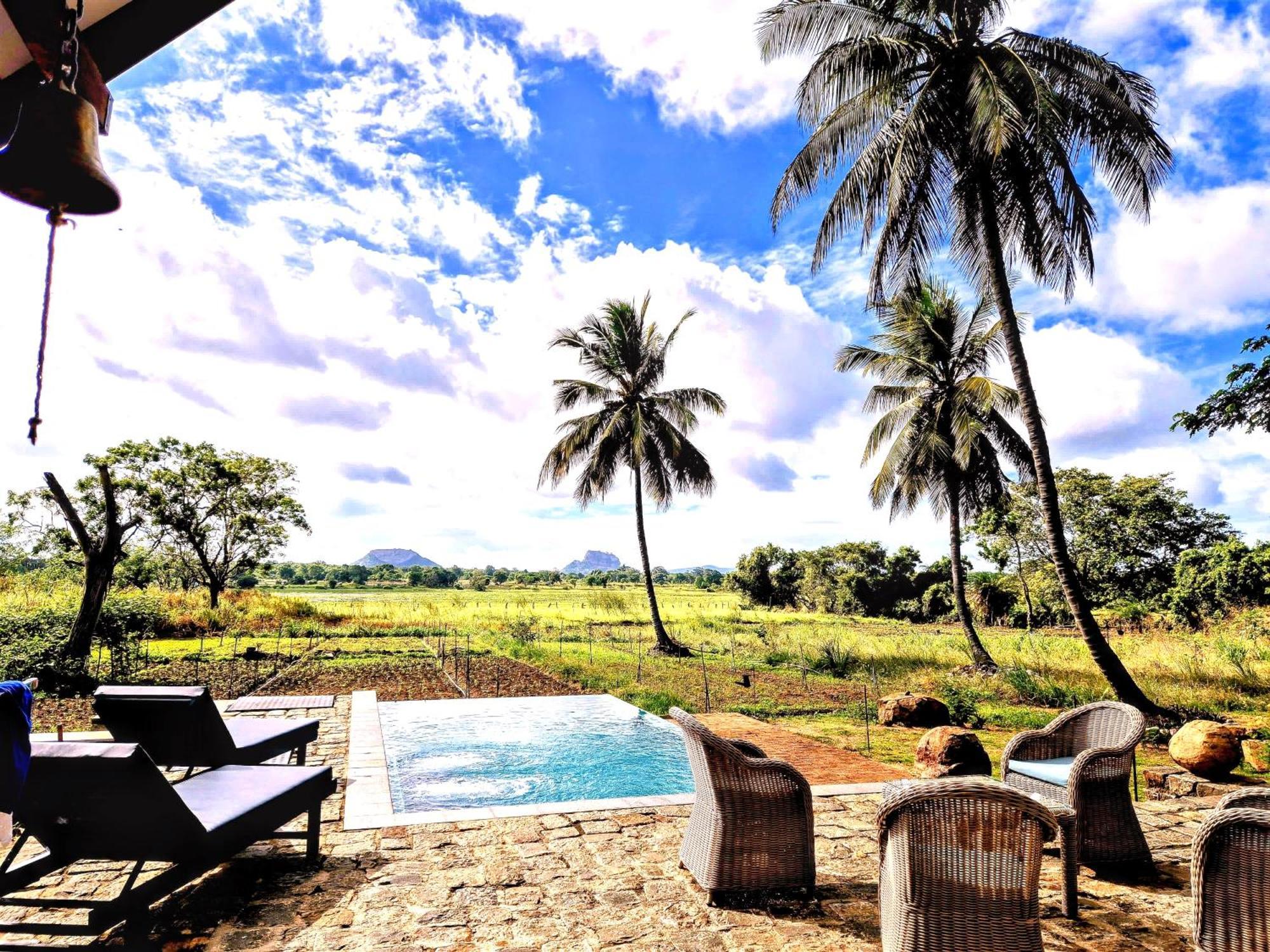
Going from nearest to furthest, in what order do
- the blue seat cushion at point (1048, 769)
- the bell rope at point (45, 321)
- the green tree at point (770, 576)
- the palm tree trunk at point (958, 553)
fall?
the bell rope at point (45, 321) < the blue seat cushion at point (1048, 769) < the palm tree trunk at point (958, 553) < the green tree at point (770, 576)

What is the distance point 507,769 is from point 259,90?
6.58 m

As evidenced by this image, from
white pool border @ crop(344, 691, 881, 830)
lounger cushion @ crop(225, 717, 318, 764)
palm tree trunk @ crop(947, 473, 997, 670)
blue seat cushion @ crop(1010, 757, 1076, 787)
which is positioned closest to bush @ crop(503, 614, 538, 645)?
palm tree trunk @ crop(947, 473, 997, 670)

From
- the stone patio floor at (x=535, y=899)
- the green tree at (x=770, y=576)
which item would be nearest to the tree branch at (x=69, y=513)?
the stone patio floor at (x=535, y=899)

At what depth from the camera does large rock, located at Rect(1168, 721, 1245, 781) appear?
19.0ft

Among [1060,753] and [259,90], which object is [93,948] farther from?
[1060,753]

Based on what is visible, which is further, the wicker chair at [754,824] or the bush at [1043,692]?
the bush at [1043,692]

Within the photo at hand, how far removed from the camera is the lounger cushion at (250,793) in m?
3.40

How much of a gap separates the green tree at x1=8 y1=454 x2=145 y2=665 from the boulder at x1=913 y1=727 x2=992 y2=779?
435 inches

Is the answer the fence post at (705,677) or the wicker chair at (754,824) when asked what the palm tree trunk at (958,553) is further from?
the wicker chair at (754,824)

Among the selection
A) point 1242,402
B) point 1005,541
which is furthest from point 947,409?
point 1005,541

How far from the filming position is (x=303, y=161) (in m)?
7.46

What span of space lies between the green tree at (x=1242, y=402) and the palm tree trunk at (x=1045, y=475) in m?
3.48

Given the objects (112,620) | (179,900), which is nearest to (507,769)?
(179,900)

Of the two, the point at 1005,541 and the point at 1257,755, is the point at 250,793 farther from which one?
the point at 1005,541
